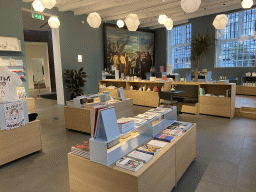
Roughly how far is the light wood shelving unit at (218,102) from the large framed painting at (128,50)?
5.91 metres

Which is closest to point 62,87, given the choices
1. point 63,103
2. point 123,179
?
point 63,103

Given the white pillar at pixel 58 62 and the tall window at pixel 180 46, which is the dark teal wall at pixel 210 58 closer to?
the tall window at pixel 180 46

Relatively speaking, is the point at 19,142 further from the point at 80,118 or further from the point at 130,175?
the point at 130,175

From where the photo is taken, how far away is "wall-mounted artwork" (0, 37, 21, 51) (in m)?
6.79

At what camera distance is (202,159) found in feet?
11.2

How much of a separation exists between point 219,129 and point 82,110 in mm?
3483

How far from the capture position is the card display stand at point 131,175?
6.07 feet

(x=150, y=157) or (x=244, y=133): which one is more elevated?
(x=150, y=157)

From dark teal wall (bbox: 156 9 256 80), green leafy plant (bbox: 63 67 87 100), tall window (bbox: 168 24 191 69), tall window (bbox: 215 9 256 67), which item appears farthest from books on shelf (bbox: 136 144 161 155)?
tall window (bbox: 168 24 191 69)

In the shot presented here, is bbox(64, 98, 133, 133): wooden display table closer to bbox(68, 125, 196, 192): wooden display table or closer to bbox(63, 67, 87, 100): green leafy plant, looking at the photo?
bbox(68, 125, 196, 192): wooden display table

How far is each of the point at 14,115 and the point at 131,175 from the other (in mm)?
2591

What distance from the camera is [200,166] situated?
3178mm

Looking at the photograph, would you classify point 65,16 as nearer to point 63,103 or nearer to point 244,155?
point 63,103

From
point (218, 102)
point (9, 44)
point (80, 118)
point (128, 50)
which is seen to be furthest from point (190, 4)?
point (128, 50)
